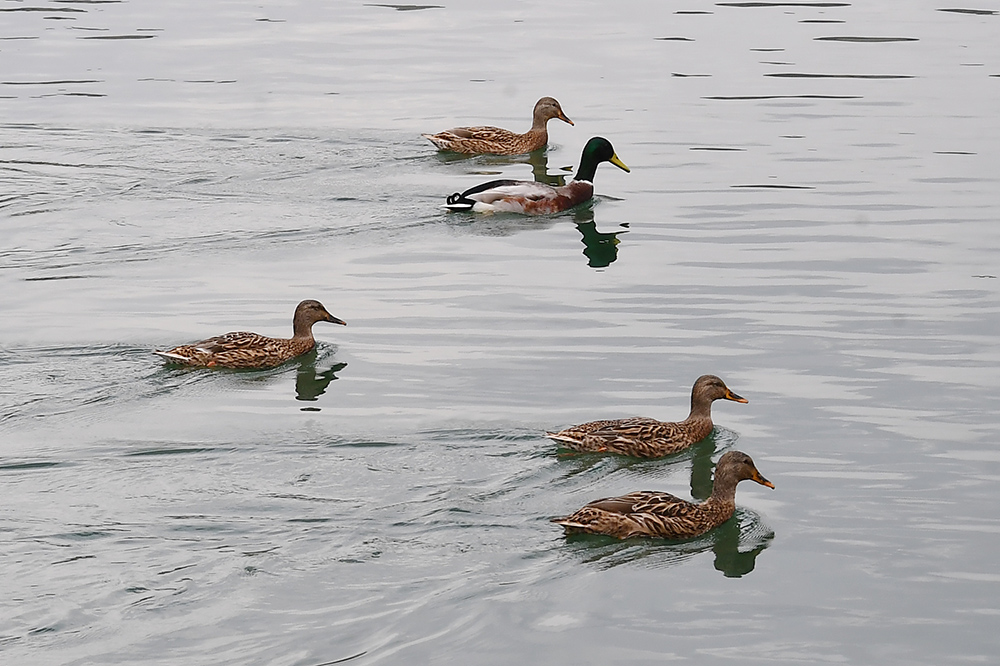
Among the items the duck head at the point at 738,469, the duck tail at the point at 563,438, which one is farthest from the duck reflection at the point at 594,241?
the duck head at the point at 738,469

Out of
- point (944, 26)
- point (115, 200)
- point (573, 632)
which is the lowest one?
point (573, 632)

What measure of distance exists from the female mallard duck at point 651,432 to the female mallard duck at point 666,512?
0.83 meters

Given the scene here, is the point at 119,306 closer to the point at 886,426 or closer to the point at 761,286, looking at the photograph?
the point at 761,286

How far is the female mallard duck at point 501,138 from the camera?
Answer: 2011 centimetres

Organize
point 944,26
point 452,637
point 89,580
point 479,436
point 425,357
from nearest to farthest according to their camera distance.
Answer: point 452,637 → point 89,580 → point 479,436 → point 425,357 → point 944,26

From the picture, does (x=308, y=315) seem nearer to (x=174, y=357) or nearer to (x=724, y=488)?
(x=174, y=357)

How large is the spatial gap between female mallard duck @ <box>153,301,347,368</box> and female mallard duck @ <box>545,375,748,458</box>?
3.01 metres

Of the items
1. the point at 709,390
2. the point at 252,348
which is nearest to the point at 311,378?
the point at 252,348

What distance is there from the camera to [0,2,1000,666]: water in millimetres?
8867

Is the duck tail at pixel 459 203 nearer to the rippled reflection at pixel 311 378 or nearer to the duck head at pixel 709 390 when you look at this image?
the rippled reflection at pixel 311 378

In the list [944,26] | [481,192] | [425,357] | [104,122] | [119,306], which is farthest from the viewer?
[944,26]

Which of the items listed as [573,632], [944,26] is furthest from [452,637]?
[944,26]

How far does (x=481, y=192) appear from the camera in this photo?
17375mm

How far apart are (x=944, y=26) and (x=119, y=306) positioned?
1909 centimetres
